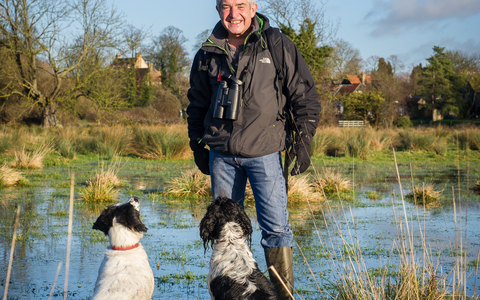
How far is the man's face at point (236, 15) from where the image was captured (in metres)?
3.17

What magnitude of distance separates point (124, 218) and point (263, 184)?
3.39 feet

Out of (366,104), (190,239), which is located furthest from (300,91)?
(366,104)

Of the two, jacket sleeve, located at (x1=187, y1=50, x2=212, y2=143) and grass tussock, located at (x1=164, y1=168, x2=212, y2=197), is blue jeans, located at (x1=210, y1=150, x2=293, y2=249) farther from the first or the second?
grass tussock, located at (x1=164, y1=168, x2=212, y2=197)

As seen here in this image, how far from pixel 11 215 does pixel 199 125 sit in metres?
4.27

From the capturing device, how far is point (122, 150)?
15.1 meters

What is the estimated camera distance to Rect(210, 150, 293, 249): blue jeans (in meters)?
3.15

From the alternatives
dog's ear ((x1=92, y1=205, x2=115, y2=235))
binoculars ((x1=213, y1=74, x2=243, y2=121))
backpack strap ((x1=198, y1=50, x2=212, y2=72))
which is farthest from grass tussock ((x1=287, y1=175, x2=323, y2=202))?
dog's ear ((x1=92, y1=205, x2=115, y2=235))

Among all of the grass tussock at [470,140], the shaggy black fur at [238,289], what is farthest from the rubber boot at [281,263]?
the grass tussock at [470,140]

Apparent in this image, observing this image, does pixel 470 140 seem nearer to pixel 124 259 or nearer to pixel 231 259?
pixel 231 259

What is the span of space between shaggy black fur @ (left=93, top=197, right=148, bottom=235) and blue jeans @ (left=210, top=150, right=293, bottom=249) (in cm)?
61

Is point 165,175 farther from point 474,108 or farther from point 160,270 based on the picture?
point 474,108

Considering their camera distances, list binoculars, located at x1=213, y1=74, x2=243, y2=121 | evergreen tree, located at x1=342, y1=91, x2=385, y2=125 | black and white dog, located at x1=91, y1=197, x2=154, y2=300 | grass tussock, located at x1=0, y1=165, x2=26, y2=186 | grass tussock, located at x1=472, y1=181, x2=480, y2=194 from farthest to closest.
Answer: evergreen tree, located at x1=342, y1=91, x2=385, y2=125 → grass tussock, located at x1=472, y1=181, x2=480, y2=194 → grass tussock, located at x1=0, y1=165, x2=26, y2=186 → binoculars, located at x1=213, y1=74, x2=243, y2=121 → black and white dog, located at x1=91, y1=197, x2=154, y2=300

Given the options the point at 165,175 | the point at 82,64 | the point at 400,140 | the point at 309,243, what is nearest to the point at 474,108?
the point at 400,140

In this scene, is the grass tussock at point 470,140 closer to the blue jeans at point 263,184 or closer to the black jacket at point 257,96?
the black jacket at point 257,96
